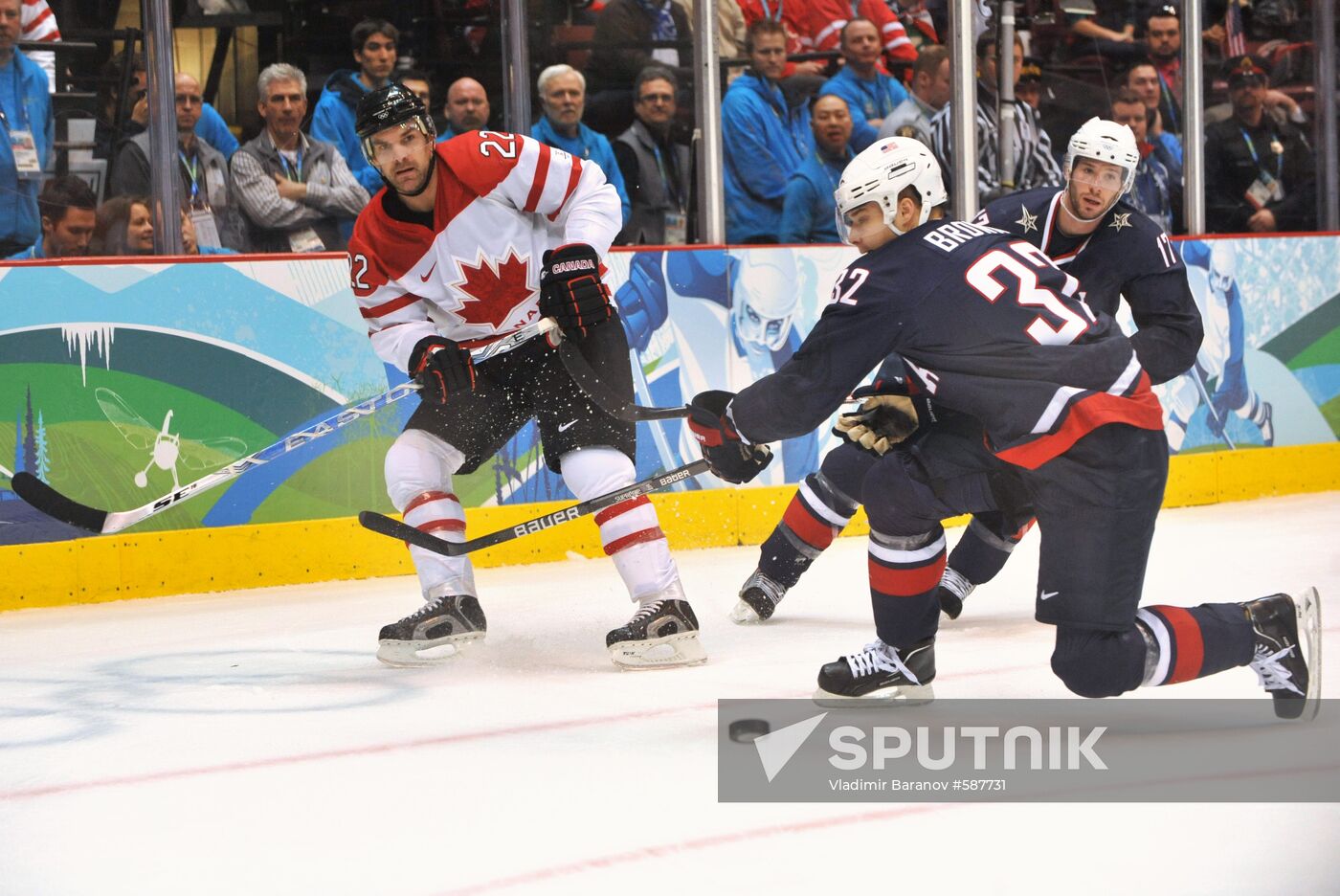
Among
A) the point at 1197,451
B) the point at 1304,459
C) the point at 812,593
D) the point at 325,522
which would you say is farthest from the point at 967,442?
the point at 1304,459

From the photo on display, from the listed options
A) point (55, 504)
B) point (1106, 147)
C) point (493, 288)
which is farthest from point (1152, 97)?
point (55, 504)

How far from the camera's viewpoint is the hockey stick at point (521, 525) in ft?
9.52

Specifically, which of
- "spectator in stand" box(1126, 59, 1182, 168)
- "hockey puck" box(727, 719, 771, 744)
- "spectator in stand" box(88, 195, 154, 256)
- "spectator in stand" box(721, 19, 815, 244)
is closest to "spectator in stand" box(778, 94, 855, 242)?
"spectator in stand" box(721, 19, 815, 244)

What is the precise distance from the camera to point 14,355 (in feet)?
12.7

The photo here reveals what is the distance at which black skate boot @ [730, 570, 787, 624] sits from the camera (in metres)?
3.48

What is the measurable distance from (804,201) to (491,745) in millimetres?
3112

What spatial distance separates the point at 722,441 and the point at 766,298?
2.41 m

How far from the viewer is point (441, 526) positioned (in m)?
3.12

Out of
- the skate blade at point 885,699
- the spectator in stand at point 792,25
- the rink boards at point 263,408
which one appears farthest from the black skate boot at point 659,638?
the spectator in stand at point 792,25

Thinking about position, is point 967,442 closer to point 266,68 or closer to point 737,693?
point 737,693

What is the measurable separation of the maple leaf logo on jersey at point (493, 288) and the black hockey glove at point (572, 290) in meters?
0.18

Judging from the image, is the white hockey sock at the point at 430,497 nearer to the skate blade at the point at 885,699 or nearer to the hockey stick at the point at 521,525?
the hockey stick at the point at 521,525

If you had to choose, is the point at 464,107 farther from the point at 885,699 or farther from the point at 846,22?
the point at 885,699

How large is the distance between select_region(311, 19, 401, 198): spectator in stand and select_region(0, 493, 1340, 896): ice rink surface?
4.70 ft
